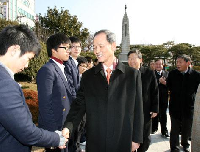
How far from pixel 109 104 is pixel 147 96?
1956 millimetres

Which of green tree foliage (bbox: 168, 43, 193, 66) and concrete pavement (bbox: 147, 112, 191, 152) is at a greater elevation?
green tree foliage (bbox: 168, 43, 193, 66)

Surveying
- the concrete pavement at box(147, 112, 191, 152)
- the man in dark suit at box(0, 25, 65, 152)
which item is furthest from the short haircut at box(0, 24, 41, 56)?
the concrete pavement at box(147, 112, 191, 152)

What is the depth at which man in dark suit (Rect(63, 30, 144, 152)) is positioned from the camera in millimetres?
2299

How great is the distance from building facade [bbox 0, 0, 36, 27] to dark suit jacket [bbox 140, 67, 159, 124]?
2872cm

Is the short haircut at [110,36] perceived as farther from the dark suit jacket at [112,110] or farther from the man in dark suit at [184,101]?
the man in dark suit at [184,101]

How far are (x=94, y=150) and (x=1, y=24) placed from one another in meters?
18.9

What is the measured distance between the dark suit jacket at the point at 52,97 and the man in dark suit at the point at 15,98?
0.87m

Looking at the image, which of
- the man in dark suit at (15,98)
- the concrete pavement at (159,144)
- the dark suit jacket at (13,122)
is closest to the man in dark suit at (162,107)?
the concrete pavement at (159,144)

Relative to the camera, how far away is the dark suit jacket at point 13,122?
1.43 m

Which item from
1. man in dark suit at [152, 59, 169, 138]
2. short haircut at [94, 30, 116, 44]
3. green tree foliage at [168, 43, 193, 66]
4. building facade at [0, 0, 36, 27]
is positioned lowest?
man in dark suit at [152, 59, 169, 138]

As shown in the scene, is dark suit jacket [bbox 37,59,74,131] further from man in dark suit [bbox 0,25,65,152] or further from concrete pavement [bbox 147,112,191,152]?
concrete pavement [bbox 147,112,191,152]

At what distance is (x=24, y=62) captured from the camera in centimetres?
173

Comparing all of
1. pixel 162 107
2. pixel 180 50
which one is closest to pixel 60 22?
pixel 162 107

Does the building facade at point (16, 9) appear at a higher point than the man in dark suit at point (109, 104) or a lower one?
higher
